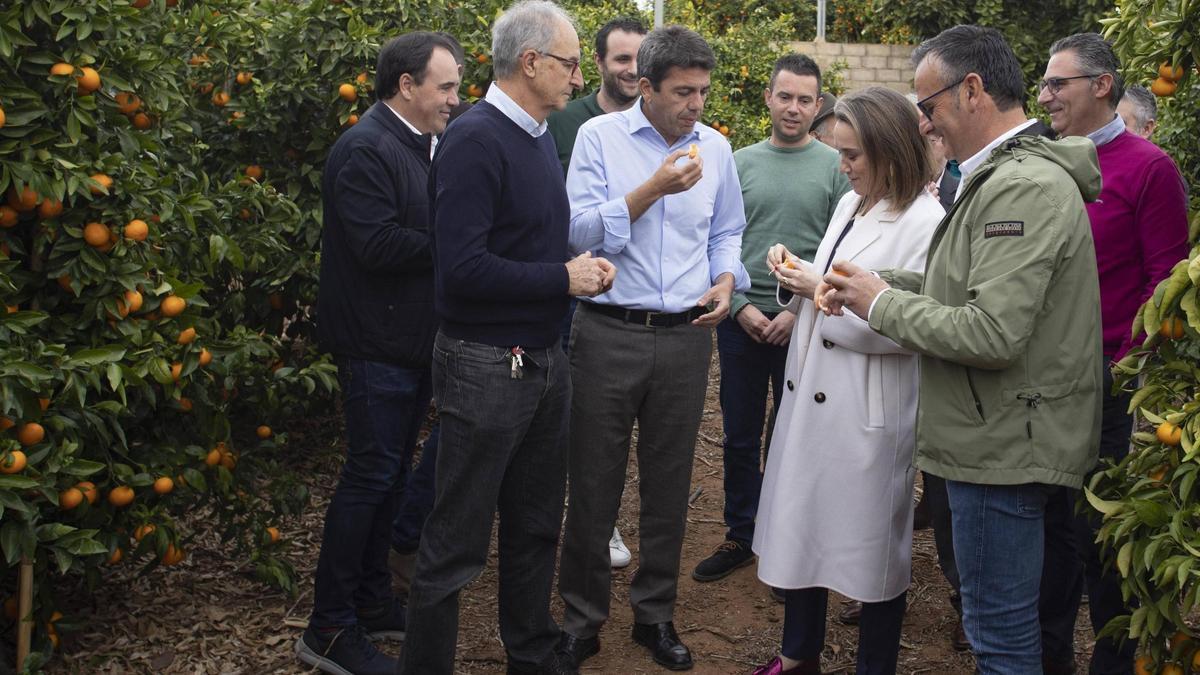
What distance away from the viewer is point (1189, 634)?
3.06m

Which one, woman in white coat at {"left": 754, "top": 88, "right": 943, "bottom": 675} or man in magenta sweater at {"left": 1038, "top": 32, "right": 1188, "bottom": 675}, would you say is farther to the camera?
man in magenta sweater at {"left": 1038, "top": 32, "right": 1188, "bottom": 675}

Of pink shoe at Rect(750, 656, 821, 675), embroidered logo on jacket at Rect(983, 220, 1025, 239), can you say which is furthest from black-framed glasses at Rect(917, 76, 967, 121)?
pink shoe at Rect(750, 656, 821, 675)

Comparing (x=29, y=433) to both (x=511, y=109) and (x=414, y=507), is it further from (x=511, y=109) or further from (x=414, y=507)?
(x=414, y=507)

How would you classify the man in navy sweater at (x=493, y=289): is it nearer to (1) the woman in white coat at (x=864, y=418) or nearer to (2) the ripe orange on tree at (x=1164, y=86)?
(1) the woman in white coat at (x=864, y=418)

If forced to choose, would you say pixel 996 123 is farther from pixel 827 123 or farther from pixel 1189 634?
pixel 827 123

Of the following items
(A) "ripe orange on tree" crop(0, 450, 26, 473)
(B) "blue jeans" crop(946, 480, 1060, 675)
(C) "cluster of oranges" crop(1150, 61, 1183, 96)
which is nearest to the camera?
(B) "blue jeans" crop(946, 480, 1060, 675)

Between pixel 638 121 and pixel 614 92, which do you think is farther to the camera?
pixel 614 92

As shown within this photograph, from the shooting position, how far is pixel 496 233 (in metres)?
3.63

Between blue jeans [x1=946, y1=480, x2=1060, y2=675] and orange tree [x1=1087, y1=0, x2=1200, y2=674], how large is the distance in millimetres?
192

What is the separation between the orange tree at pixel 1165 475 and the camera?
9.59 ft

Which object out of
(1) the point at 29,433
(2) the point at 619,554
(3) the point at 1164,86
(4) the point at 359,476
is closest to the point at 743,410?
(2) the point at 619,554

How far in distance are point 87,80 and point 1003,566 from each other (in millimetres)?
3068

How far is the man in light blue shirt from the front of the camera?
424 centimetres

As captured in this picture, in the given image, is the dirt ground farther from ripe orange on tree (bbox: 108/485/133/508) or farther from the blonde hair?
the blonde hair
